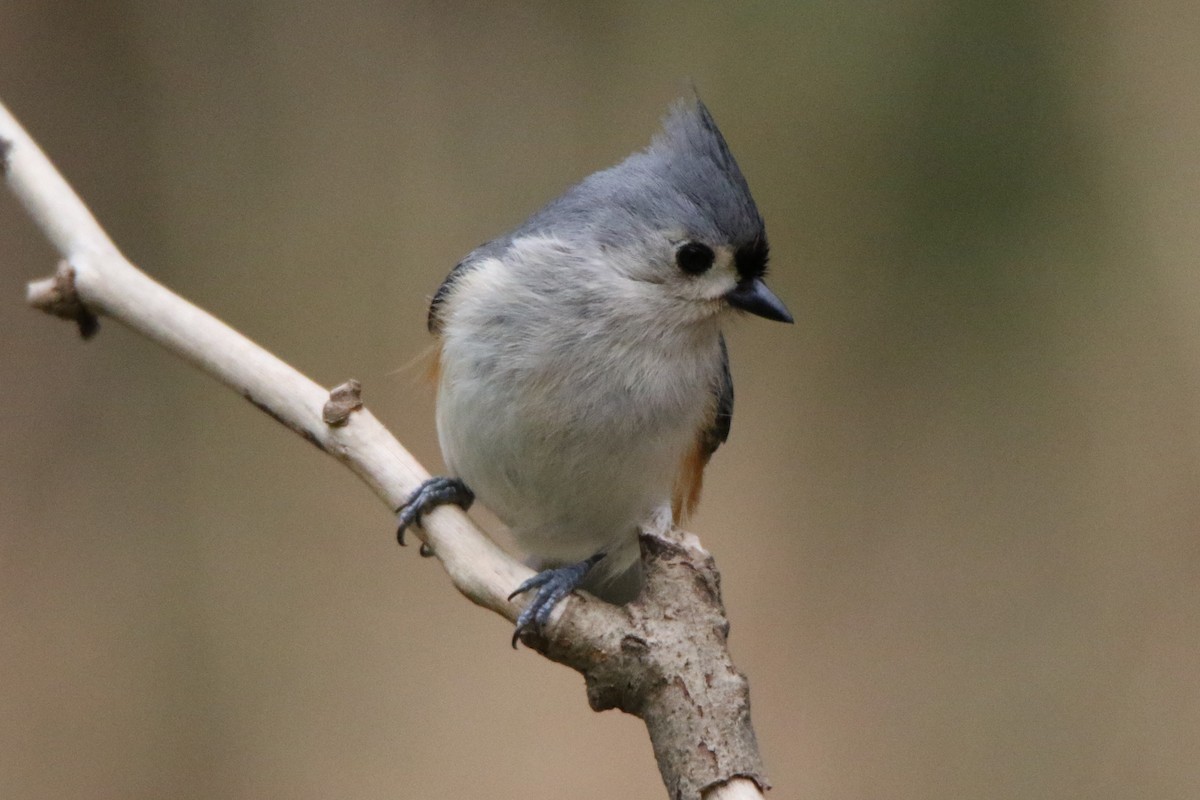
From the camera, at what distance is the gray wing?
1.30 metres

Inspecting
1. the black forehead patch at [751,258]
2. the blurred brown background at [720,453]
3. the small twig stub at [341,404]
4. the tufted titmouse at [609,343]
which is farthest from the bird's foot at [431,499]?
the blurred brown background at [720,453]

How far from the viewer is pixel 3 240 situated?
76.7 inches

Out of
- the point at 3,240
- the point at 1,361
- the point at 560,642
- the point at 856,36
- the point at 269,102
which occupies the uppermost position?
the point at 856,36

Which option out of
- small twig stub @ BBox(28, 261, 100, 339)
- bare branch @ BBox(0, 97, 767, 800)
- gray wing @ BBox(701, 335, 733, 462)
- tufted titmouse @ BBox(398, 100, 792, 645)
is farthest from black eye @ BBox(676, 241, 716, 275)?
small twig stub @ BBox(28, 261, 100, 339)

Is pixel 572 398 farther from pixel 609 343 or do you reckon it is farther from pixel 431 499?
pixel 431 499

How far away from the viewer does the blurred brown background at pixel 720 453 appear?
1871 millimetres

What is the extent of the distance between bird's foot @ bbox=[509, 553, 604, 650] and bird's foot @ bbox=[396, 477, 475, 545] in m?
0.14

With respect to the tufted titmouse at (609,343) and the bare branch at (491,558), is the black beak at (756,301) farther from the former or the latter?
the bare branch at (491,558)

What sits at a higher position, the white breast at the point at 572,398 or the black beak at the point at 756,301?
the black beak at the point at 756,301

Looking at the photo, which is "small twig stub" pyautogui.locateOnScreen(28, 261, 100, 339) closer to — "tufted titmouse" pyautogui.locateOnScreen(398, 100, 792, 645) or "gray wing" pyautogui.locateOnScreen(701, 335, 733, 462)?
"tufted titmouse" pyautogui.locateOnScreen(398, 100, 792, 645)

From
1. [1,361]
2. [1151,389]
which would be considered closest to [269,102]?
[1,361]

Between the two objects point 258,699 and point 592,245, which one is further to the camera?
point 258,699

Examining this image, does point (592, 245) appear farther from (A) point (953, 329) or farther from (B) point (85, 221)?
(A) point (953, 329)

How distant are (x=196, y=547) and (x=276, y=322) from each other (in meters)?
0.44
